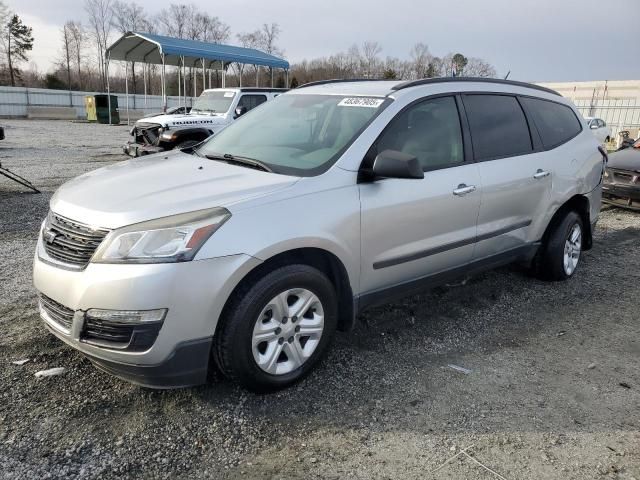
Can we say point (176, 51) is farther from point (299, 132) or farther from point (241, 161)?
point (241, 161)

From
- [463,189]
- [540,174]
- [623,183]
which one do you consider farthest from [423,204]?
[623,183]

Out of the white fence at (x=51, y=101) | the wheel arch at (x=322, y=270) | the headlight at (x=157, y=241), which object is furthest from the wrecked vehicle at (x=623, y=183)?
the white fence at (x=51, y=101)

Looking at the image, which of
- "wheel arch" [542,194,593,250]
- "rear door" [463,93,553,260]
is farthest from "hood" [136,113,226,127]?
"wheel arch" [542,194,593,250]

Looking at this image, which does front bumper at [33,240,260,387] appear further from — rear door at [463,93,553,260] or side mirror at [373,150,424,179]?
rear door at [463,93,553,260]

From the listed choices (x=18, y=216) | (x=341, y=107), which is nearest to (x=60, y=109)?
(x=18, y=216)

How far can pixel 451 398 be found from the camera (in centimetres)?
304

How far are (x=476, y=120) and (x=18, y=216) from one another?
598 centimetres

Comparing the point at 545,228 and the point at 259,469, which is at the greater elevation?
the point at 545,228

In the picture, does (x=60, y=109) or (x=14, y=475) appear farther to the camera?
(x=60, y=109)

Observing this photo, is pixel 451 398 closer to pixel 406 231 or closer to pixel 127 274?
pixel 406 231

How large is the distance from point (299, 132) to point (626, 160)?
7323 millimetres

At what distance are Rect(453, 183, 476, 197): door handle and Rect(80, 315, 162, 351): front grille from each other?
2.23 m

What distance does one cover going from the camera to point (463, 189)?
371 centimetres

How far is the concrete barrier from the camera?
112ft
